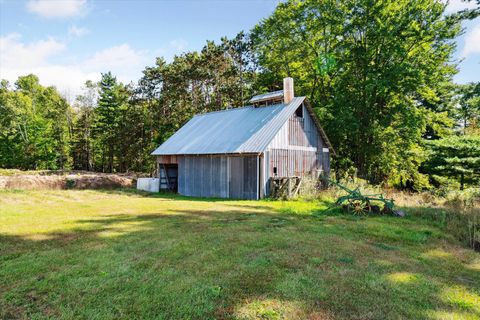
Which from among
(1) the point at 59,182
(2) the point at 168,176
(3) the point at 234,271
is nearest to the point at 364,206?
(3) the point at 234,271

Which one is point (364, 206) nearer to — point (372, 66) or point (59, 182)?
point (372, 66)

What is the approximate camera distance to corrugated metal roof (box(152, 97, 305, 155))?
17156mm

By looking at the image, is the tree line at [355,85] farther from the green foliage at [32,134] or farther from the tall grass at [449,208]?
the green foliage at [32,134]

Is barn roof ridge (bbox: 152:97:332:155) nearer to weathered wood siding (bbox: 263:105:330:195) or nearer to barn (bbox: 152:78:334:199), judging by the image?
barn (bbox: 152:78:334:199)

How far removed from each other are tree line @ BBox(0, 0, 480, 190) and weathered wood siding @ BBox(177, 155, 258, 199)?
9.82 metres

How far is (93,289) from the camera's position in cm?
417

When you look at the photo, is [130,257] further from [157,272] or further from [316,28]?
[316,28]

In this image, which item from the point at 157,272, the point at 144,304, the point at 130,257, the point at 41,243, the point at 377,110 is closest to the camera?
the point at 144,304

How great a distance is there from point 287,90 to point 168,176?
1058 cm

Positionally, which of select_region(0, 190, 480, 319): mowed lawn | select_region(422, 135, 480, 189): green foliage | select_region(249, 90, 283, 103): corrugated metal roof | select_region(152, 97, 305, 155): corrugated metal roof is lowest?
select_region(0, 190, 480, 319): mowed lawn

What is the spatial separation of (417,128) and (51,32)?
24194 millimetres

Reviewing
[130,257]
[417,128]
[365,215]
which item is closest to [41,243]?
[130,257]

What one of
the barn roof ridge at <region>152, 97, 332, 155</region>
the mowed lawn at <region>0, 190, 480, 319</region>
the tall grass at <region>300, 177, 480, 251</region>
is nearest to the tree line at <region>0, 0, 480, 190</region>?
the tall grass at <region>300, 177, 480, 251</region>

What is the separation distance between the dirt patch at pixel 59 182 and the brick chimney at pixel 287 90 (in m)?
13.9
